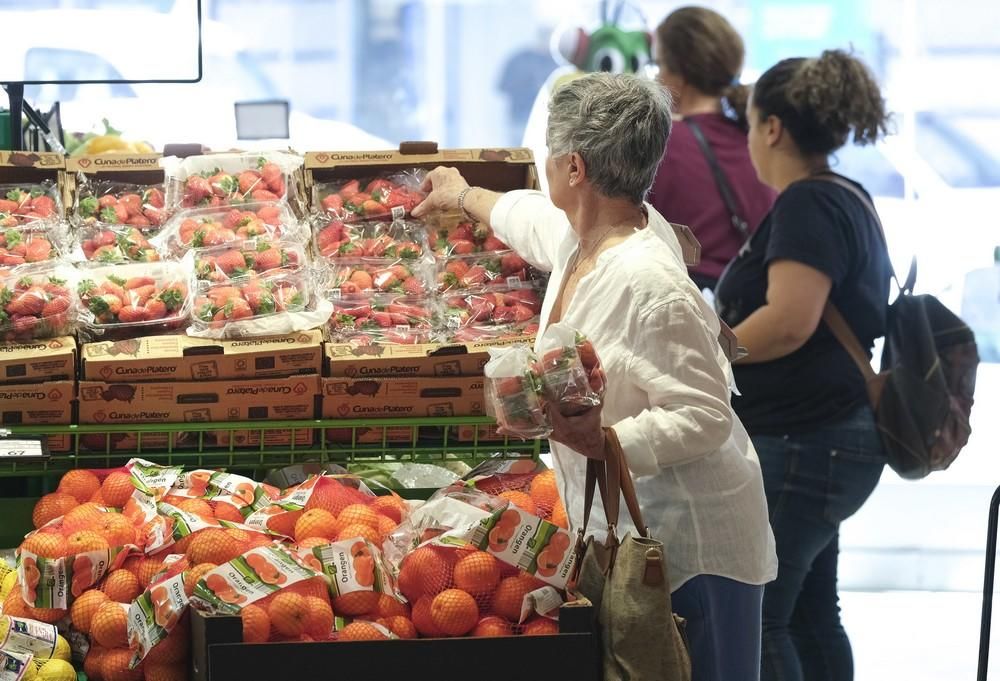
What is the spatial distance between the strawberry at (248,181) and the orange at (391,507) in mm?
997

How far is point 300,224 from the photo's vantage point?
10.8 ft

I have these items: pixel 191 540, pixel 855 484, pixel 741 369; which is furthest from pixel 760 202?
pixel 191 540

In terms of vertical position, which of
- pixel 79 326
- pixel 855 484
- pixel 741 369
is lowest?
pixel 855 484

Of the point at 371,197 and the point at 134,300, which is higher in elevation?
the point at 371,197

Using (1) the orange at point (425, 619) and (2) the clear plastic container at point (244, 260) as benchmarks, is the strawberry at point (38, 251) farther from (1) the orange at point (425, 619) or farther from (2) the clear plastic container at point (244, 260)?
(1) the orange at point (425, 619)

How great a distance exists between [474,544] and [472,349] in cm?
67

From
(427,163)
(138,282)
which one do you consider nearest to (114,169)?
(138,282)

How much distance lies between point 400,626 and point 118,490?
74 cm

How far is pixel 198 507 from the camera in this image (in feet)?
8.21

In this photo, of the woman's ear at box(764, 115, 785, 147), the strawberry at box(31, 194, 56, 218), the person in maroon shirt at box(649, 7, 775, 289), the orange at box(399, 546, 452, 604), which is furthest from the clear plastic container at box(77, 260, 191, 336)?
the person in maroon shirt at box(649, 7, 775, 289)

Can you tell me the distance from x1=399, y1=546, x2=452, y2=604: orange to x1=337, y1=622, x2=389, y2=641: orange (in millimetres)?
118

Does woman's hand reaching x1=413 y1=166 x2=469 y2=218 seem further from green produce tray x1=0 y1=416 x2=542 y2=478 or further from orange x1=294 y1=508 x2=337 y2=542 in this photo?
orange x1=294 y1=508 x2=337 y2=542

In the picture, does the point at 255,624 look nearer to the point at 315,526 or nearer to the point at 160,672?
the point at 160,672

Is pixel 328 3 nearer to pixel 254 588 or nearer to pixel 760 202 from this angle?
pixel 760 202
